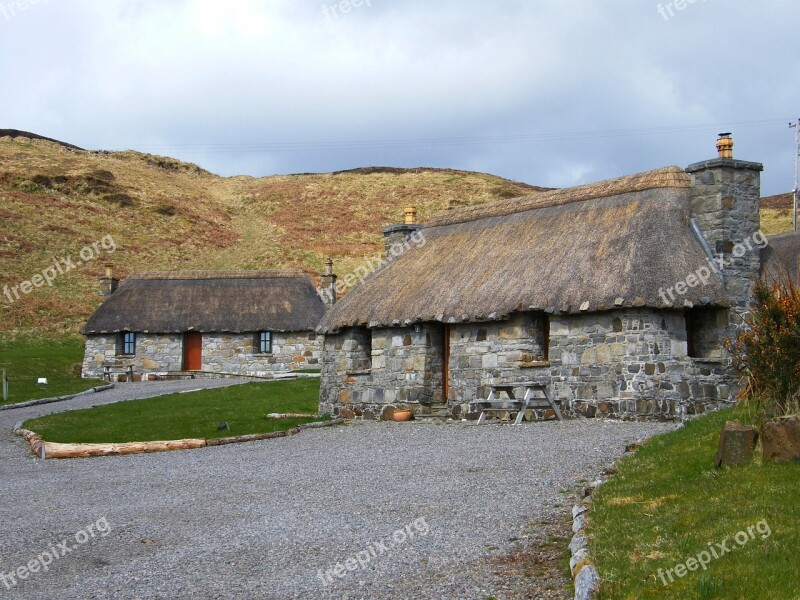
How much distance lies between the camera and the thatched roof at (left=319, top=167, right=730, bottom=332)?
18.5 meters

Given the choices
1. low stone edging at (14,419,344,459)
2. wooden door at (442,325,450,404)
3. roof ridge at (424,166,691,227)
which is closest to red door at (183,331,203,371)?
roof ridge at (424,166,691,227)

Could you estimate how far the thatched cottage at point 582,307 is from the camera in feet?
59.5

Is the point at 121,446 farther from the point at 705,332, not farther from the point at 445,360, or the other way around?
the point at 705,332

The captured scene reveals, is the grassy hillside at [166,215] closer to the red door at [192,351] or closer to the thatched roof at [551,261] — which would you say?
the red door at [192,351]

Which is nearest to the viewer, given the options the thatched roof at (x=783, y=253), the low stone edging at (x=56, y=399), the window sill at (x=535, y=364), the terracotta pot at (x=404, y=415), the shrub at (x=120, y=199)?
the window sill at (x=535, y=364)

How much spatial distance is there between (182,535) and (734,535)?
5789mm

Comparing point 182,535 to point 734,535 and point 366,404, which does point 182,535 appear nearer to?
point 734,535

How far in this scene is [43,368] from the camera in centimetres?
4034

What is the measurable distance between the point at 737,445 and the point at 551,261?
446 inches

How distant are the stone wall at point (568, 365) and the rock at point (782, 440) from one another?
28.6 feet

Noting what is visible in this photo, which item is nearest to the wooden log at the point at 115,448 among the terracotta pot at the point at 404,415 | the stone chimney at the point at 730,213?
the terracotta pot at the point at 404,415

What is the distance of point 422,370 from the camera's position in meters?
21.9

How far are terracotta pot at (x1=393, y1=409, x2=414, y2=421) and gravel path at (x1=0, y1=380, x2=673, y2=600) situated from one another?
15.8 ft

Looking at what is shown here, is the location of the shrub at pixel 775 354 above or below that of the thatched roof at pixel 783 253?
below
